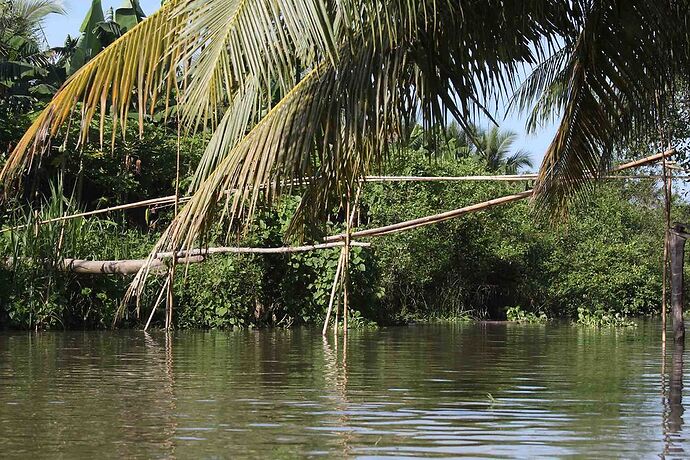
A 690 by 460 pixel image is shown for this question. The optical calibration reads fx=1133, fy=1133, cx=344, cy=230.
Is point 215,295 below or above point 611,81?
below

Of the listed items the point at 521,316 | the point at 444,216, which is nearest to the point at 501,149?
the point at 521,316

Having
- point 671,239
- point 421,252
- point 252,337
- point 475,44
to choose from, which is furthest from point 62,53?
point 475,44

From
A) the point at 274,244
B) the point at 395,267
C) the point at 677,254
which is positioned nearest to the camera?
the point at 677,254

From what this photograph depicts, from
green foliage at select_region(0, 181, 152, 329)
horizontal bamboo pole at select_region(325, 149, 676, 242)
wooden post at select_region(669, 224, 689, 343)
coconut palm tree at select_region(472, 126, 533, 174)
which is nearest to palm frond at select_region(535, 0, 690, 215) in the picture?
horizontal bamboo pole at select_region(325, 149, 676, 242)

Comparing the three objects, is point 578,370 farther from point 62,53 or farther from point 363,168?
point 62,53

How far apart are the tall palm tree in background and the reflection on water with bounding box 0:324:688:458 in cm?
103

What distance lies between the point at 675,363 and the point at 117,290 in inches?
345

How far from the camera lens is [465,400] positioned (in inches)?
250

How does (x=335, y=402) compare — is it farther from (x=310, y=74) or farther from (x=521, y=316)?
(x=521, y=316)

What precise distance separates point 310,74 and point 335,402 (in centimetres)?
179

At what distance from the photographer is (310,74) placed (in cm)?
593

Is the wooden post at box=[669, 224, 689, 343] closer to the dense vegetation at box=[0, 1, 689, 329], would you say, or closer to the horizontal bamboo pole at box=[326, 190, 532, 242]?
the horizontal bamboo pole at box=[326, 190, 532, 242]

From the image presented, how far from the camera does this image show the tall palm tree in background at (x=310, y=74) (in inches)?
196

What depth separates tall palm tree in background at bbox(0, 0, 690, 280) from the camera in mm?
4969
